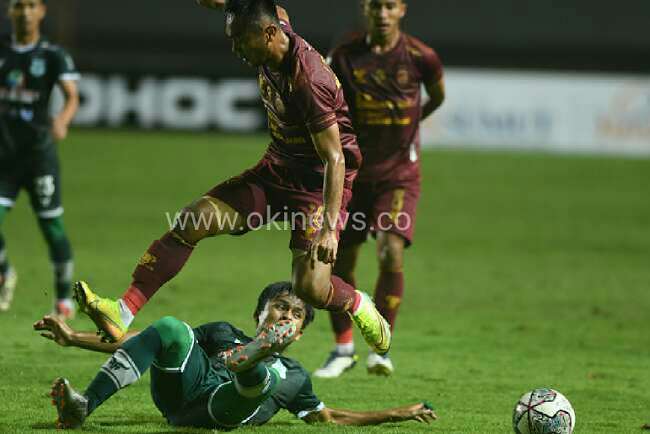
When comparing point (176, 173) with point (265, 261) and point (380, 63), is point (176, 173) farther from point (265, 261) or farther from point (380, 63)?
point (380, 63)

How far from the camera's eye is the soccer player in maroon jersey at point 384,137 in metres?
7.99

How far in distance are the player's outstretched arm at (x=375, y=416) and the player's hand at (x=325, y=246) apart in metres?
0.77

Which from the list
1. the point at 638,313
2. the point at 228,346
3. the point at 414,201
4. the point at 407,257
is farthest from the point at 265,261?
the point at 228,346

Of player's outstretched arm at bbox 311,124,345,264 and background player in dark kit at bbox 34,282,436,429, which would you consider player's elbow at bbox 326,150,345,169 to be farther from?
background player in dark kit at bbox 34,282,436,429

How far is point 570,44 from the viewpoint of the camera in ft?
80.4

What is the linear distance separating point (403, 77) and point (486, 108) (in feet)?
45.6

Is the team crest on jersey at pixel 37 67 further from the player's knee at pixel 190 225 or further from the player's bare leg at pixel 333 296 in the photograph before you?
the player's bare leg at pixel 333 296

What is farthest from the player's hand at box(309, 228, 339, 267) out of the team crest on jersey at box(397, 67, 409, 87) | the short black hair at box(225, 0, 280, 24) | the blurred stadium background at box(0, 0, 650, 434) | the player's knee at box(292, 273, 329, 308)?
the team crest on jersey at box(397, 67, 409, 87)

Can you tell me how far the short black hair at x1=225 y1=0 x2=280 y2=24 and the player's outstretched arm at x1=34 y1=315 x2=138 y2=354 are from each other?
61.9 inches

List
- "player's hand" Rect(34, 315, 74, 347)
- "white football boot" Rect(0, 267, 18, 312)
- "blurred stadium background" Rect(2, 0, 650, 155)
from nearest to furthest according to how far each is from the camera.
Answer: "player's hand" Rect(34, 315, 74, 347)
"white football boot" Rect(0, 267, 18, 312)
"blurred stadium background" Rect(2, 0, 650, 155)

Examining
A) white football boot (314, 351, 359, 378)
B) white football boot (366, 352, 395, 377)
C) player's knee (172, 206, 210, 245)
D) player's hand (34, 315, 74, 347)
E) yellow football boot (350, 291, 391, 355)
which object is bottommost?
white football boot (314, 351, 359, 378)

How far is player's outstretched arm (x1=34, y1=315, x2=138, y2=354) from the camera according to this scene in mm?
5438

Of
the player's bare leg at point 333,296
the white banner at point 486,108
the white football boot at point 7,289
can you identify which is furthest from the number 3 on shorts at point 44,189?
the white banner at point 486,108

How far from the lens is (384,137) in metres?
8.26
